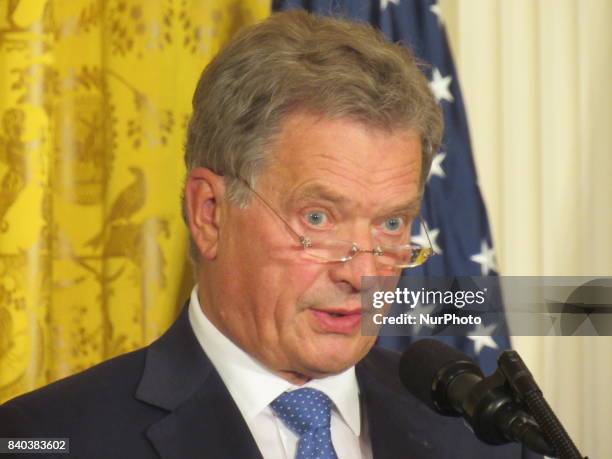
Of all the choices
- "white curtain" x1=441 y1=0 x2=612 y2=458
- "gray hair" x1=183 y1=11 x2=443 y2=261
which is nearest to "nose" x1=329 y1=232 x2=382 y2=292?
"gray hair" x1=183 y1=11 x2=443 y2=261

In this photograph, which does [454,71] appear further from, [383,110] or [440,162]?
[383,110]

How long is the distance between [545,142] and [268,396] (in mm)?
1524

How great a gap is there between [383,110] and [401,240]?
189mm

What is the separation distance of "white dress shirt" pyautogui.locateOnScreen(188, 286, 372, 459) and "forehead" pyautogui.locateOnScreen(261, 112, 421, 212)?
26 cm

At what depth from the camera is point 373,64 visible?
1.60 metres

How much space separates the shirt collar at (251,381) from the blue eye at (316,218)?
23 cm

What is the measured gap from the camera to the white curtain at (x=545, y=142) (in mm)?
2885

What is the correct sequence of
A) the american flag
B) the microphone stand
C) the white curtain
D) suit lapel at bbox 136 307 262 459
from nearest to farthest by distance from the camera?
1. the microphone stand
2. suit lapel at bbox 136 307 262 459
3. the american flag
4. the white curtain

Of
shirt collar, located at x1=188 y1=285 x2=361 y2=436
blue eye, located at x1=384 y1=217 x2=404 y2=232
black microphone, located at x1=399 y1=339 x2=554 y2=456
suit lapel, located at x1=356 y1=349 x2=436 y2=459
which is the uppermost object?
blue eye, located at x1=384 y1=217 x2=404 y2=232

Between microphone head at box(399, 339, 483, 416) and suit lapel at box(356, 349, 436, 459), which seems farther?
suit lapel at box(356, 349, 436, 459)

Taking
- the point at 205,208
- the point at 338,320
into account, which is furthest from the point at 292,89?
the point at 338,320

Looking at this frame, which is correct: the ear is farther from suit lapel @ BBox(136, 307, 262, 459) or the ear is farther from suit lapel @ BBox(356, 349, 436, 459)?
suit lapel @ BBox(356, 349, 436, 459)

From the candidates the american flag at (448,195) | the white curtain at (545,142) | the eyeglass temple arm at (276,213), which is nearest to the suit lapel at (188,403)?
the eyeglass temple arm at (276,213)

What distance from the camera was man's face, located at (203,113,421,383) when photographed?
5.11 ft
